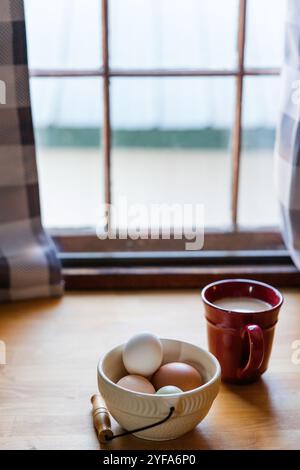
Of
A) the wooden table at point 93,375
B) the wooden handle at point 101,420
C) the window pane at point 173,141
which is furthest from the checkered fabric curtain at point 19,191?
the wooden handle at point 101,420

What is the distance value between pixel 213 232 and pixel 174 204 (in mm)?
101

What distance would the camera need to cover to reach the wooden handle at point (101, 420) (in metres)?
0.78

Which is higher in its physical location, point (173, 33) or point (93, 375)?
point (173, 33)

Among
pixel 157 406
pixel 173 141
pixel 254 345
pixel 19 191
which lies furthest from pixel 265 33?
pixel 157 406

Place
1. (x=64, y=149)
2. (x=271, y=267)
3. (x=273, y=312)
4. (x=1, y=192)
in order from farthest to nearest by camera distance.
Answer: (x=64, y=149) → (x=271, y=267) → (x=1, y=192) → (x=273, y=312)

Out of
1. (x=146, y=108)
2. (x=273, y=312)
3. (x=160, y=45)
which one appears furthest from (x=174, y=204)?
(x=273, y=312)

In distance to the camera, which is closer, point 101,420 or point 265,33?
point 101,420

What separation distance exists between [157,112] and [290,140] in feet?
0.94

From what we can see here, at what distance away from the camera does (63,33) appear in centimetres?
121

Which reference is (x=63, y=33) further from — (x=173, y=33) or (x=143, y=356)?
(x=143, y=356)

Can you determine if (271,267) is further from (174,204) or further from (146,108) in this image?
(146,108)

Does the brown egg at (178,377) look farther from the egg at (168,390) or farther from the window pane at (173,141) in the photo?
the window pane at (173,141)

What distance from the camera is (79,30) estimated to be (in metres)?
1.21

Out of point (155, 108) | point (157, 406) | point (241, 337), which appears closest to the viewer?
point (157, 406)
